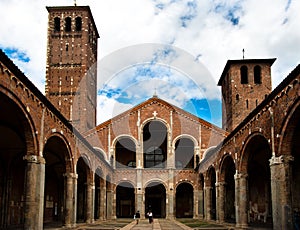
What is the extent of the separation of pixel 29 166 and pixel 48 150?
7442 millimetres

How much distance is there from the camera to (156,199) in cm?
4025

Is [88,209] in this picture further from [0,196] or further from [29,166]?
[29,166]

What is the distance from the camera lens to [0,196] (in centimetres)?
2100

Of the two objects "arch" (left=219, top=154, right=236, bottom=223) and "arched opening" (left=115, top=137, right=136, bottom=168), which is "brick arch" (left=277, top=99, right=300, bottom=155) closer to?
"arch" (left=219, top=154, right=236, bottom=223)

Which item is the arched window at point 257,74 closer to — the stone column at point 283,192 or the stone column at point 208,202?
the stone column at point 208,202

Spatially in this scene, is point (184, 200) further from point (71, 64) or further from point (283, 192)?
point (283, 192)

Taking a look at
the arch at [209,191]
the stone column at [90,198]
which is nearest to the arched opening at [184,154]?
the arch at [209,191]

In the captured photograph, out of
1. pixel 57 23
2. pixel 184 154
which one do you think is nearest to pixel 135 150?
pixel 184 154

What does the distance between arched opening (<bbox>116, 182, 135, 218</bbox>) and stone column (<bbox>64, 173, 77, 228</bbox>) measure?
1813 cm

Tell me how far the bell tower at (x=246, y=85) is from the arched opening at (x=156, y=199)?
31.5ft

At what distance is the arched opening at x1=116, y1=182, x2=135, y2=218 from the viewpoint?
39531mm

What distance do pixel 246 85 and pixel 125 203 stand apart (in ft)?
55.4

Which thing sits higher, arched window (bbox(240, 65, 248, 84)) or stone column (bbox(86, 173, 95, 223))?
arched window (bbox(240, 65, 248, 84))

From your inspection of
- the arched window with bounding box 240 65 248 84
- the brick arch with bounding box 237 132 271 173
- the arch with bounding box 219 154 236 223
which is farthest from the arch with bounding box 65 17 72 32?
the brick arch with bounding box 237 132 271 173
